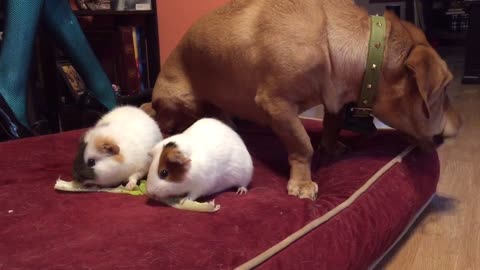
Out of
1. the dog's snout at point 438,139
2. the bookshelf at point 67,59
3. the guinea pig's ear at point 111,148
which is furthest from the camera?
the bookshelf at point 67,59

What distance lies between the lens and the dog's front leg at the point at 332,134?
6.24 ft

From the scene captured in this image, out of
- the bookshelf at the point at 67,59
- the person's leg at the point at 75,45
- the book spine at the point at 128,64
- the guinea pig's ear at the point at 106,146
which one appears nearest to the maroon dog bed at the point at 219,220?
the guinea pig's ear at the point at 106,146

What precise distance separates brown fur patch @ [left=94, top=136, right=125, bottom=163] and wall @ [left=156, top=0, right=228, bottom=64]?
1822 millimetres

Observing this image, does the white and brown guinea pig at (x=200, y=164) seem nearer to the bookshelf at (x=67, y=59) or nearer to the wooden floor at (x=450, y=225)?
the wooden floor at (x=450, y=225)

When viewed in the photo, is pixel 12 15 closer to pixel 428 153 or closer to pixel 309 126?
pixel 309 126

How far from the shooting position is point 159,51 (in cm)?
332

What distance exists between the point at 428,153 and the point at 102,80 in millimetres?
1681

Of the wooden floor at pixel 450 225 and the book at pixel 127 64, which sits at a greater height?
the book at pixel 127 64

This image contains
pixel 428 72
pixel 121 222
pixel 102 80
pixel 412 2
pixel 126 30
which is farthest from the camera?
pixel 412 2

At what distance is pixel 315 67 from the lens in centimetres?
158

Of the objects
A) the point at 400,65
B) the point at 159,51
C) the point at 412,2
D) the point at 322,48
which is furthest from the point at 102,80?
the point at 412,2

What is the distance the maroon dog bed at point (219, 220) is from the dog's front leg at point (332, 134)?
0.10 m

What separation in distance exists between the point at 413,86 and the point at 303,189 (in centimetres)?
50

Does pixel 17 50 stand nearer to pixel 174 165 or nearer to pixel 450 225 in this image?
pixel 174 165
